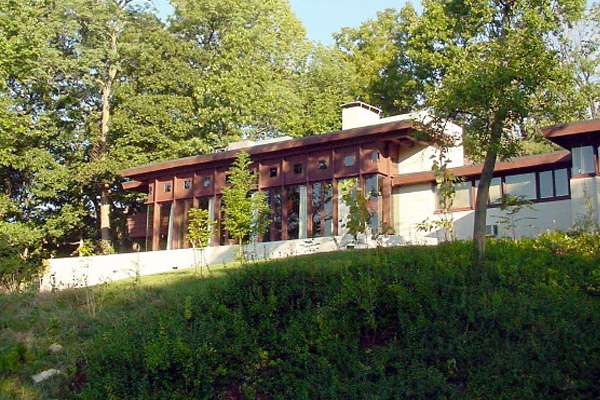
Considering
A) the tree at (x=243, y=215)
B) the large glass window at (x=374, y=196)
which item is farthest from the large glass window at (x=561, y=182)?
the tree at (x=243, y=215)

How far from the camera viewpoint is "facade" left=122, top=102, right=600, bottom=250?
2025 centimetres

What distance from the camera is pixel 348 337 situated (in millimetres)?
10336

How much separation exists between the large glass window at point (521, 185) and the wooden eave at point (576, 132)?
2388 mm

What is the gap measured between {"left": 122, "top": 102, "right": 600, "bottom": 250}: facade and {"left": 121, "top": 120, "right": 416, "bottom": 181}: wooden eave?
3 cm

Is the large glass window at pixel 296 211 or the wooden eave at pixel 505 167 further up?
the wooden eave at pixel 505 167

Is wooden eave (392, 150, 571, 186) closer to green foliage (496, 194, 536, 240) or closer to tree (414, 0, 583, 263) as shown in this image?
green foliage (496, 194, 536, 240)

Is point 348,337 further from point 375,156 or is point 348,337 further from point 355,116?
point 355,116

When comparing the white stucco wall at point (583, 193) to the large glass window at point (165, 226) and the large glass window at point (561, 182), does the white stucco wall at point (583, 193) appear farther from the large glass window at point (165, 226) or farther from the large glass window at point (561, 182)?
the large glass window at point (165, 226)

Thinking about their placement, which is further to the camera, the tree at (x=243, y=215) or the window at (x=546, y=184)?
the window at (x=546, y=184)

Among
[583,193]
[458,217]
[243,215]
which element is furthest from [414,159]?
[243,215]

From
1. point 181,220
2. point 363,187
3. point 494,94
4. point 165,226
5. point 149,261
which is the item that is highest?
point 494,94

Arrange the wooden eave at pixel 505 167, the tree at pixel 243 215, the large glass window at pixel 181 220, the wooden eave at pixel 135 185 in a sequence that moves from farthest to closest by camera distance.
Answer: the wooden eave at pixel 135 185 → the large glass window at pixel 181 220 → the wooden eave at pixel 505 167 → the tree at pixel 243 215

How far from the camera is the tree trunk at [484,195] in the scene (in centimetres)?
1312

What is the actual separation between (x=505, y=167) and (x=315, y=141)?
6.22 meters
